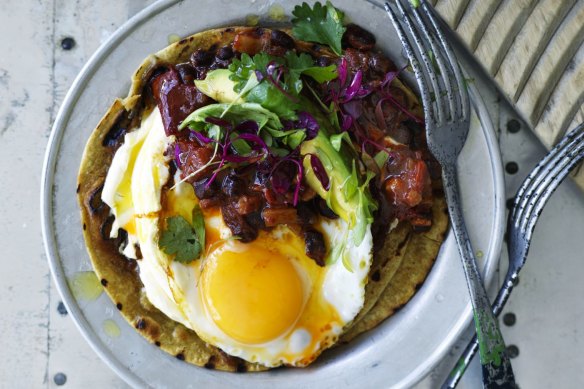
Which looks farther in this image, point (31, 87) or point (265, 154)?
point (31, 87)

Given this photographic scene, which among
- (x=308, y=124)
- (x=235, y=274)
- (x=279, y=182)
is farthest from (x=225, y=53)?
(x=235, y=274)

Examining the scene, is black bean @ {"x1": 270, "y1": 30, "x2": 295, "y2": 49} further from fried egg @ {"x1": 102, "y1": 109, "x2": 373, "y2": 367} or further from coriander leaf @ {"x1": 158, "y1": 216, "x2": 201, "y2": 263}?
coriander leaf @ {"x1": 158, "y1": 216, "x2": 201, "y2": 263}

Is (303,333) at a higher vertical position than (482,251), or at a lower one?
lower

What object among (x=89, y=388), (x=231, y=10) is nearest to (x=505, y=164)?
(x=231, y=10)

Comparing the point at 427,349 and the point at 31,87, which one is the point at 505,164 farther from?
the point at 31,87

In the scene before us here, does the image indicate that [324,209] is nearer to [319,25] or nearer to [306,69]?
[306,69]
